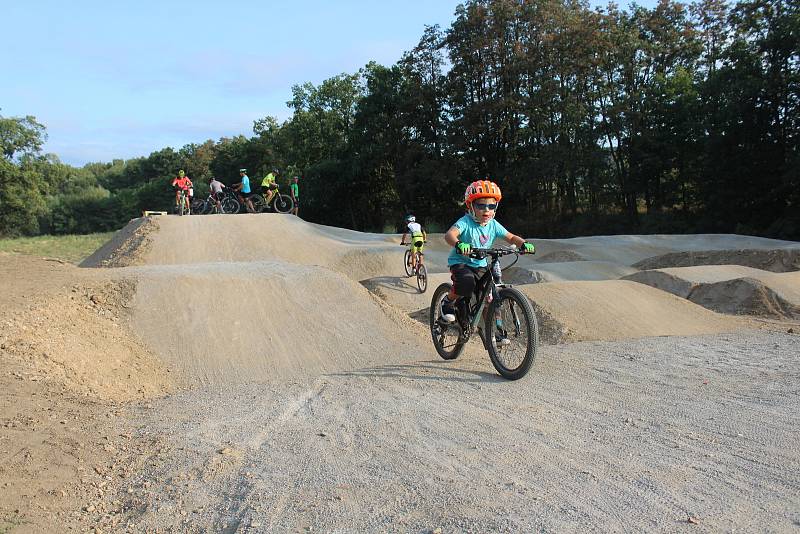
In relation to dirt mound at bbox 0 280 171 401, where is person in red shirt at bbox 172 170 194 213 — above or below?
above

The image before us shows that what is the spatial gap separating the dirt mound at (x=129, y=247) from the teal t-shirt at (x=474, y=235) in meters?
13.5

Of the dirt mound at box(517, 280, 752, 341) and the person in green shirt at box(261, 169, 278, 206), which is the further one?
the person in green shirt at box(261, 169, 278, 206)

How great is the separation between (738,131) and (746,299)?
23769mm

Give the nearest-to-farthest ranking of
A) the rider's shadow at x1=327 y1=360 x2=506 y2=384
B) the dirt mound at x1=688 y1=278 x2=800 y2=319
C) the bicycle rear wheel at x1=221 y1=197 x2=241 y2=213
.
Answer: the rider's shadow at x1=327 y1=360 x2=506 y2=384
the dirt mound at x1=688 y1=278 x2=800 y2=319
the bicycle rear wheel at x1=221 y1=197 x2=241 y2=213

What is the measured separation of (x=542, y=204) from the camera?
4269 cm

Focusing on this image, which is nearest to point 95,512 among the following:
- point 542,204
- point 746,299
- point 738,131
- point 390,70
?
point 746,299

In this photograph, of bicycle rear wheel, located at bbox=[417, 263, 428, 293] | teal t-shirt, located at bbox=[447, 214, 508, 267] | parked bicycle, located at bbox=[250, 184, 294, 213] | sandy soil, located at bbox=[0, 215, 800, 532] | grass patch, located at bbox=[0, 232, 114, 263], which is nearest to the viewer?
sandy soil, located at bbox=[0, 215, 800, 532]

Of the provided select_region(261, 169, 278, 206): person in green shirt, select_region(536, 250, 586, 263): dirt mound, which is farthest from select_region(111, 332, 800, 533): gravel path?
select_region(261, 169, 278, 206): person in green shirt

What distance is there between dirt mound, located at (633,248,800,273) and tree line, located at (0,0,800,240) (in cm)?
1153

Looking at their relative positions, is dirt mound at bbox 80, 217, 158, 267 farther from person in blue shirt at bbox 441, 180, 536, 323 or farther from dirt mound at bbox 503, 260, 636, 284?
person in blue shirt at bbox 441, 180, 536, 323

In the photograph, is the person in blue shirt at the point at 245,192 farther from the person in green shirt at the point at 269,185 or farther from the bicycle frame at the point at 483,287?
the bicycle frame at the point at 483,287

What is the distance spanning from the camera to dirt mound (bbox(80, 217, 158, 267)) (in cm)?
1788

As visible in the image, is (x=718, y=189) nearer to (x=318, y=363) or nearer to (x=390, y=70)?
(x=390, y=70)

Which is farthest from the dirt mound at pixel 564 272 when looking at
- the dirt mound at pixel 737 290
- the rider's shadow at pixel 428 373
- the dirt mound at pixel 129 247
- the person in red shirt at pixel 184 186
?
the person in red shirt at pixel 184 186
